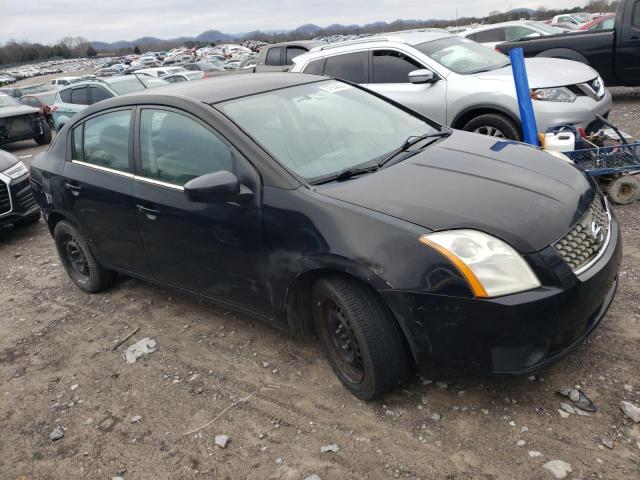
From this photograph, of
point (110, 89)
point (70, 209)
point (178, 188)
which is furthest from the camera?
point (110, 89)

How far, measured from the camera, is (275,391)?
3232mm

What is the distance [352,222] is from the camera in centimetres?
273

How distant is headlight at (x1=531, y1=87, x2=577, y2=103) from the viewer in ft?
20.4

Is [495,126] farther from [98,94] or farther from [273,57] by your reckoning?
[98,94]

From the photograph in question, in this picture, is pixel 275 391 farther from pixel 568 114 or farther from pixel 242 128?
pixel 568 114

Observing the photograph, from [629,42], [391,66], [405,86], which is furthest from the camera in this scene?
[629,42]

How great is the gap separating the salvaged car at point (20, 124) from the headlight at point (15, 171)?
7626mm

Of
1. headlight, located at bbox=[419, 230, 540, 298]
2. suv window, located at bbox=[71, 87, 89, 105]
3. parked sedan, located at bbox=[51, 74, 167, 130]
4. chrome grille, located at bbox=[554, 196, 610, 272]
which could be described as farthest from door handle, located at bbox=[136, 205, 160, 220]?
suv window, located at bbox=[71, 87, 89, 105]

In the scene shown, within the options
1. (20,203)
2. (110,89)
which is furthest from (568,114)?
(110,89)

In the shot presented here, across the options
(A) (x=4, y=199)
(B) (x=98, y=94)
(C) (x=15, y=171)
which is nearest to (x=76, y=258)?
(A) (x=4, y=199)

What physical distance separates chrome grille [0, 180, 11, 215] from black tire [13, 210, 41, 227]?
7.3 inches

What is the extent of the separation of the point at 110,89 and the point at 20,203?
5.74 m

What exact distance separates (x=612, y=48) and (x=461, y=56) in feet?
14.6

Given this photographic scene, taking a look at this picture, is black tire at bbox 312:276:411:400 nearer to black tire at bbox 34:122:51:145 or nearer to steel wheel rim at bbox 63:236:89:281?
steel wheel rim at bbox 63:236:89:281
